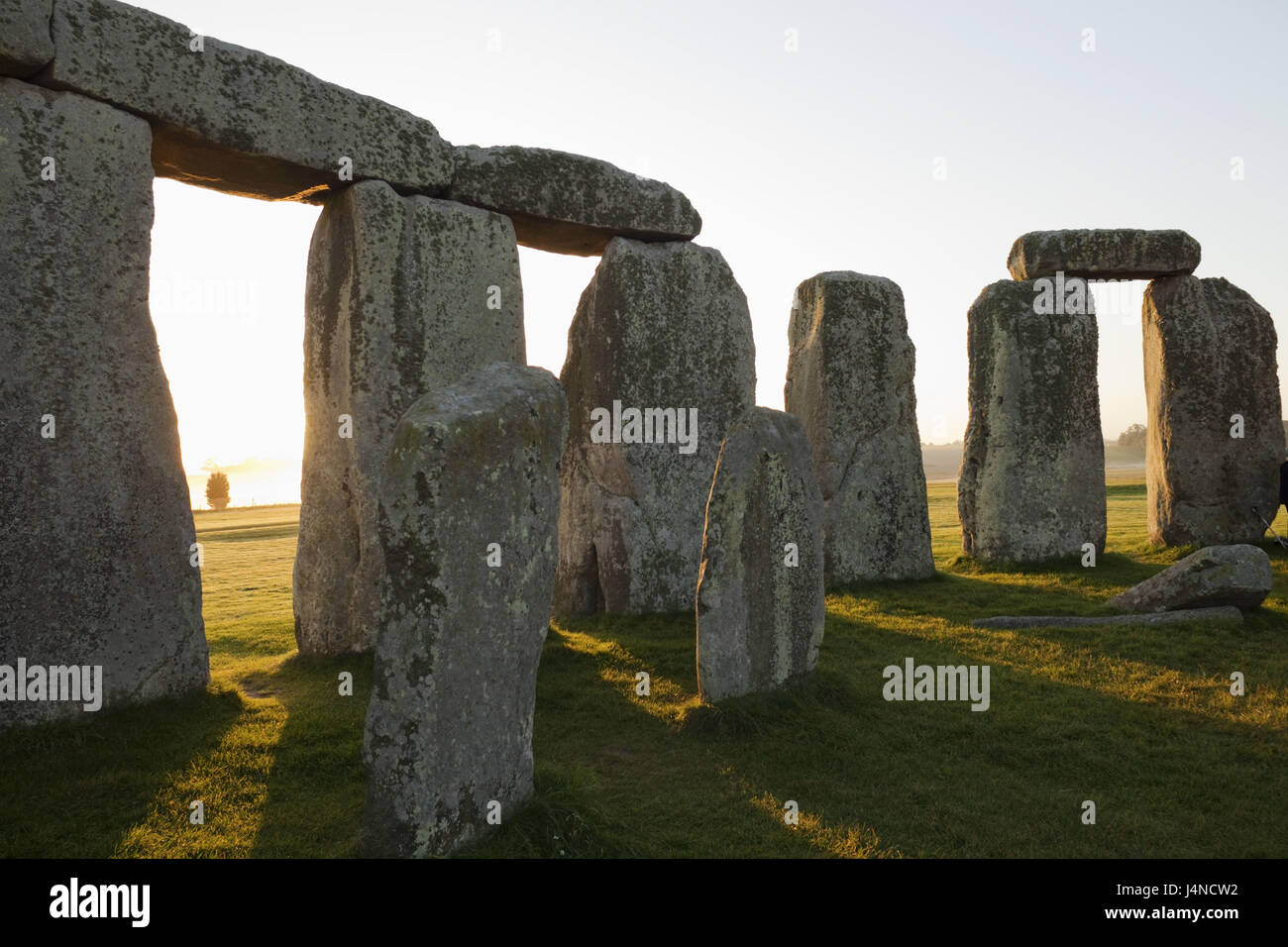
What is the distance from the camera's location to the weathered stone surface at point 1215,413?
13211 millimetres

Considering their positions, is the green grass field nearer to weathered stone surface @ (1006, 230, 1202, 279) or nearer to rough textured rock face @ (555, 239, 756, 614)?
rough textured rock face @ (555, 239, 756, 614)

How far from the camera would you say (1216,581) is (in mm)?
9070

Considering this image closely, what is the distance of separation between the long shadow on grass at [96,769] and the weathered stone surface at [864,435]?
763 centimetres

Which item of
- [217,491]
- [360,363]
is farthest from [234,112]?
[217,491]

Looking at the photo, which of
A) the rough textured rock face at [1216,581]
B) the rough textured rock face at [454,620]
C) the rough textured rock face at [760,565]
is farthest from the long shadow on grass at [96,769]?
the rough textured rock face at [1216,581]

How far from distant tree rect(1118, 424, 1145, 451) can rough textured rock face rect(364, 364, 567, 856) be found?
8314 cm

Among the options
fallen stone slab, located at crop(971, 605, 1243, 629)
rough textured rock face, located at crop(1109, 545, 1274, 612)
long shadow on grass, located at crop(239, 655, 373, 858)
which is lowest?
long shadow on grass, located at crop(239, 655, 373, 858)

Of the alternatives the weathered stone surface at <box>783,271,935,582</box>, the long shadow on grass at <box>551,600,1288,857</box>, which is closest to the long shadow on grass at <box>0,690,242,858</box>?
the long shadow on grass at <box>551,600,1288,857</box>

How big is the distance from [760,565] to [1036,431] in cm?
745

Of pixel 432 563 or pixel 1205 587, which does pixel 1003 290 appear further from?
pixel 432 563

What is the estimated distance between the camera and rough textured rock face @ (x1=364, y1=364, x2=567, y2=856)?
4176 mm

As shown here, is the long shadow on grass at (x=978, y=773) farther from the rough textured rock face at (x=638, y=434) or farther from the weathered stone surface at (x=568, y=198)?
the weathered stone surface at (x=568, y=198)

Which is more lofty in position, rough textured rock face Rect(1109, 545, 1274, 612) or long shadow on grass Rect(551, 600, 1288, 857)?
rough textured rock face Rect(1109, 545, 1274, 612)
